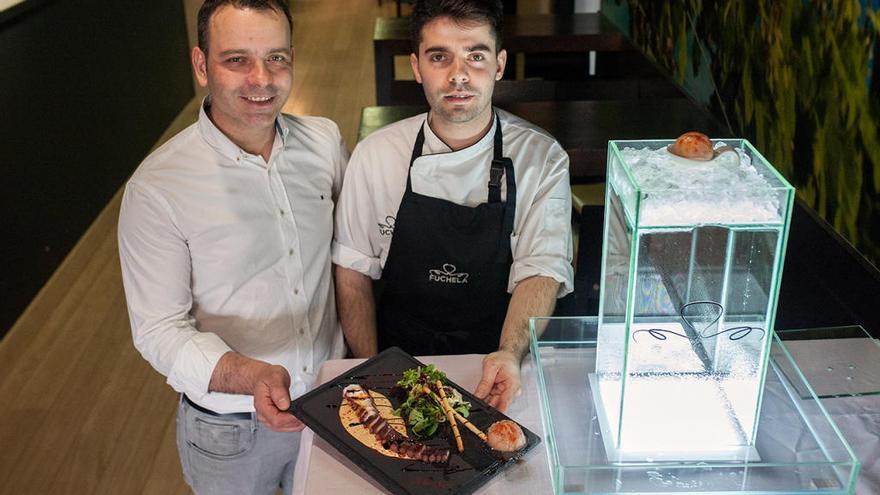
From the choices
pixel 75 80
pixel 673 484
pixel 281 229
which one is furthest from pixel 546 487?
pixel 75 80

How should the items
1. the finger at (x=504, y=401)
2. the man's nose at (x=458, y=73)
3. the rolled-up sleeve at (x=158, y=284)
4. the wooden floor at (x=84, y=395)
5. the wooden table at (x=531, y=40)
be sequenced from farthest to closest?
the wooden table at (x=531, y=40), the wooden floor at (x=84, y=395), the man's nose at (x=458, y=73), the rolled-up sleeve at (x=158, y=284), the finger at (x=504, y=401)

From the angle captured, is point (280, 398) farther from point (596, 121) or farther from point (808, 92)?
point (596, 121)

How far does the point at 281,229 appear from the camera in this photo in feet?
5.60

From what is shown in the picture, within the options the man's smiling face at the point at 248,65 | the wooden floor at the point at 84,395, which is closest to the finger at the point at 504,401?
the man's smiling face at the point at 248,65

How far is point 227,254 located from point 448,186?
44 cm

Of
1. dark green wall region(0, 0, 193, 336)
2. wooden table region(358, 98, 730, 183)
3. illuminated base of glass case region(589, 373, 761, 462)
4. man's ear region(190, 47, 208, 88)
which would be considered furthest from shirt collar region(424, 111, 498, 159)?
dark green wall region(0, 0, 193, 336)

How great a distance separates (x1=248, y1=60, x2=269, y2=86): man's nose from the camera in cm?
161

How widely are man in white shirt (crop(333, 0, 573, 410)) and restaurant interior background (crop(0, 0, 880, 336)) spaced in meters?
0.60

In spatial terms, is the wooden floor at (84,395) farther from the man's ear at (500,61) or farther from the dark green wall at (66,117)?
the man's ear at (500,61)

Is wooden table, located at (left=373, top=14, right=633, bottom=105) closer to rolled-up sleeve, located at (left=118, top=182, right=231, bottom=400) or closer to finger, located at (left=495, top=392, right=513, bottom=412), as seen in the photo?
rolled-up sleeve, located at (left=118, top=182, right=231, bottom=400)

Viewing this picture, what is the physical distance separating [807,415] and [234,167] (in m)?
1.03

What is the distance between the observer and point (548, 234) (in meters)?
1.74

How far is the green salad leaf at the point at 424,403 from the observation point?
50.1 inches

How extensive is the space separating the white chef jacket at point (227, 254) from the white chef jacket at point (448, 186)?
0.21 feet
